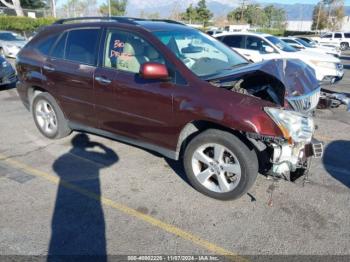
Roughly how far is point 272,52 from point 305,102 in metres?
7.53

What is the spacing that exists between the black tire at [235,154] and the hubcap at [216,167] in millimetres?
38

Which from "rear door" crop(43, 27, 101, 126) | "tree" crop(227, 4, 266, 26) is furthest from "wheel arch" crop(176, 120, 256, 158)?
"tree" crop(227, 4, 266, 26)

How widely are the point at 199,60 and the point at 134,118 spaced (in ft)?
3.45

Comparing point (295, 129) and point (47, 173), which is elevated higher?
point (295, 129)

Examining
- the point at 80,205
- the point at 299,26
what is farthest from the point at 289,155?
the point at 299,26

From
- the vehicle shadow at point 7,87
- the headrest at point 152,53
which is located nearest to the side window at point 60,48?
the headrest at point 152,53

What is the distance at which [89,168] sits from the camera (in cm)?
428

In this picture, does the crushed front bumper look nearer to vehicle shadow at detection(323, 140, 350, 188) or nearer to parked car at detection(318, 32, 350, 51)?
vehicle shadow at detection(323, 140, 350, 188)

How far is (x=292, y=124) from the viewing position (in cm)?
320

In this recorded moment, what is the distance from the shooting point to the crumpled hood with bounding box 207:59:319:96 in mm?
3379

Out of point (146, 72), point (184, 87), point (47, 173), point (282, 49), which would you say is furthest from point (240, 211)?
point (282, 49)

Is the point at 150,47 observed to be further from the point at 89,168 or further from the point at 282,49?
the point at 282,49

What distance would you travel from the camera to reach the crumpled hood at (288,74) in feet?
11.1

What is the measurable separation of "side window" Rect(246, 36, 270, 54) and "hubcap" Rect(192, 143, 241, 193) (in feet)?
25.9
